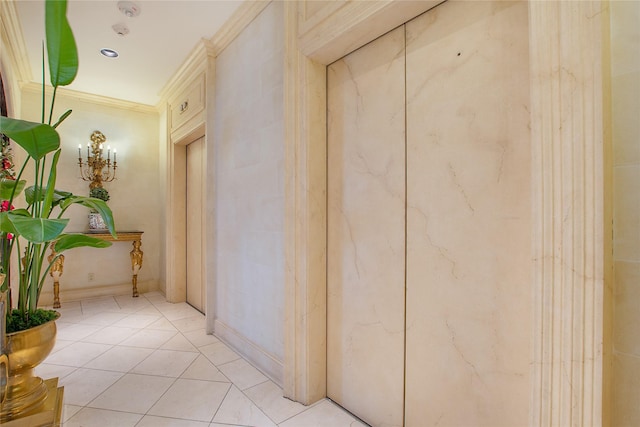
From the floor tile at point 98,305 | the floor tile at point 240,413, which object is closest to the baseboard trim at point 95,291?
the floor tile at point 98,305

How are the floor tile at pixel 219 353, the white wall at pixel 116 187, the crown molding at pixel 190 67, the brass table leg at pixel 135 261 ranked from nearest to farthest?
the floor tile at pixel 219 353, the crown molding at pixel 190 67, the white wall at pixel 116 187, the brass table leg at pixel 135 261

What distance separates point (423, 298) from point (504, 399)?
46 centimetres

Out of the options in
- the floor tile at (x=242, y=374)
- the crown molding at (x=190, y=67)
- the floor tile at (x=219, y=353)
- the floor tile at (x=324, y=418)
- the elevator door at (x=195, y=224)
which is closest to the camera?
the floor tile at (x=324, y=418)

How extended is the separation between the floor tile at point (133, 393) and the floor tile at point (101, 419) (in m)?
0.04

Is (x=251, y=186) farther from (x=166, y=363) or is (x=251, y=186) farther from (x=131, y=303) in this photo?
(x=131, y=303)

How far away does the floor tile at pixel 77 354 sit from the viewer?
8.12 ft

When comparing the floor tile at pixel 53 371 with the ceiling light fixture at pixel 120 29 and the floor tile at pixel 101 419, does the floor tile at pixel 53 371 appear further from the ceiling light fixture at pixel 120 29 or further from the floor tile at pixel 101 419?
the ceiling light fixture at pixel 120 29

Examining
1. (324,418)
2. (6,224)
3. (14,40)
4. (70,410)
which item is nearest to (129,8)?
(14,40)

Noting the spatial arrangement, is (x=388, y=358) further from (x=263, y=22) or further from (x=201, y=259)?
(x=201, y=259)

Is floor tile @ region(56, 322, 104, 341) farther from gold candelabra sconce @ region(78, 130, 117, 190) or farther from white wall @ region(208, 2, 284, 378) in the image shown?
gold candelabra sconce @ region(78, 130, 117, 190)

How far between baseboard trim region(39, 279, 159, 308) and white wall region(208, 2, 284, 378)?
224 cm

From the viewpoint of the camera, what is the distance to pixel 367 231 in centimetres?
172

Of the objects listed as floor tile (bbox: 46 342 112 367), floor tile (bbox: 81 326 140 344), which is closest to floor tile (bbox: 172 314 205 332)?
floor tile (bbox: 81 326 140 344)

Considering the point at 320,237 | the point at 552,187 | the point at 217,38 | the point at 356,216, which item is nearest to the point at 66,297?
the point at 217,38
